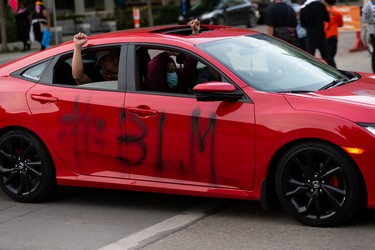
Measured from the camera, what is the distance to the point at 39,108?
693cm

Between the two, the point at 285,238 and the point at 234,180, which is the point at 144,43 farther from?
the point at 285,238

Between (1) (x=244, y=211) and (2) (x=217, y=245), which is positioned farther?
(1) (x=244, y=211)

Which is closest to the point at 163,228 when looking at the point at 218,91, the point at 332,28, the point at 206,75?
the point at 218,91

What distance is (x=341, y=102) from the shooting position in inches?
232

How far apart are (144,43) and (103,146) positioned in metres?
0.93

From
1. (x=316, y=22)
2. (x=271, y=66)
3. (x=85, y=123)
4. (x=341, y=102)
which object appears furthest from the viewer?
(x=316, y=22)

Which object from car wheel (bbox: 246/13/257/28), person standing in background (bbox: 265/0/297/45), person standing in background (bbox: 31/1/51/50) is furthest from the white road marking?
car wheel (bbox: 246/13/257/28)

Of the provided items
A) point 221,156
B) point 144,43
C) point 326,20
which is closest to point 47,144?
point 144,43

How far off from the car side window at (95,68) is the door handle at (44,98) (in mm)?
173

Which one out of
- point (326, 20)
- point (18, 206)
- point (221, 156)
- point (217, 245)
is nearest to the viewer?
point (217, 245)

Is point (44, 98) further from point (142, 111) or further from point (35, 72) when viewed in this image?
point (142, 111)

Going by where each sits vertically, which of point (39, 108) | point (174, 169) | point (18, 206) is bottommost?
point (18, 206)

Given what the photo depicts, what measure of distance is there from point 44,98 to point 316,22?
726 cm

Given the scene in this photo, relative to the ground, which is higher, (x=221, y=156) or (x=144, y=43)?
(x=144, y=43)
